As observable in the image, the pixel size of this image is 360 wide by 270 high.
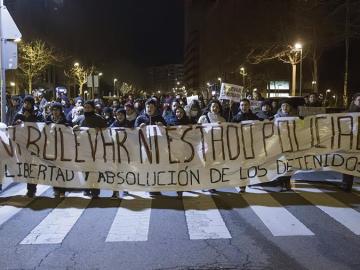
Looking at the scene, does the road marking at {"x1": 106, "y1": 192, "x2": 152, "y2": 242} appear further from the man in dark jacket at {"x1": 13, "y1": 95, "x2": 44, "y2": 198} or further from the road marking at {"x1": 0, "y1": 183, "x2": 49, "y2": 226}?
the man in dark jacket at {"x1": 13, "y1": 95, "x2": 44, "y2": 198}

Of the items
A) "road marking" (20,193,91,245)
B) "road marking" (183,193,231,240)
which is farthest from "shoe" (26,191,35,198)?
"road marking" (183,193,231,240)

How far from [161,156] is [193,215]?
159 cm

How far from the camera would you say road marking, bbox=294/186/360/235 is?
740 centimetres

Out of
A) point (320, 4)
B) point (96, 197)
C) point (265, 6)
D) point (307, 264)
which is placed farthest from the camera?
point (265, 6)

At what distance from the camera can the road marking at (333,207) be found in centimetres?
740

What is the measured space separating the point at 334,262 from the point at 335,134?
14.3 feet

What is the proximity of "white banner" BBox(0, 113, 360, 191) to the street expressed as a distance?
345 millimetres

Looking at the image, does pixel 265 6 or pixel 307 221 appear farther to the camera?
pixel 265 6

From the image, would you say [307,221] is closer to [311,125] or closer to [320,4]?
[311,125]

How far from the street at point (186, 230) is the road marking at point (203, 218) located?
0.04ft

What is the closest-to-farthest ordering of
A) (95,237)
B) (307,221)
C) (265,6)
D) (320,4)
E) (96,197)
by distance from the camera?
(95,237) → (307,221) → (96,197) → (320,4) → (265,6)

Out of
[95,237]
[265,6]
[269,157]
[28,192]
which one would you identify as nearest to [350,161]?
[269,157]

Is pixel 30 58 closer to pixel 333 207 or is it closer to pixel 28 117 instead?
pixel 28 117

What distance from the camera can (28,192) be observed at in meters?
9.48
